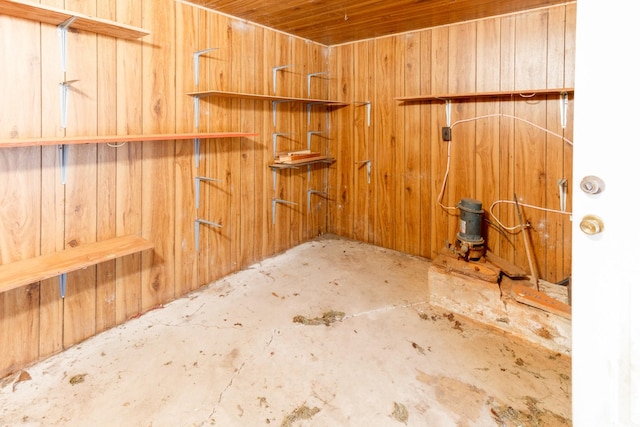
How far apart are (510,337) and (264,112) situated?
243 centimetres

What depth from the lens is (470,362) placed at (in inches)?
74.0

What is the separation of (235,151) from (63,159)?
1202 millimetres

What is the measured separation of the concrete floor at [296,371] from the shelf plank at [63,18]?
167 cm

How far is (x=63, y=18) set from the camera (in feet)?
5.65

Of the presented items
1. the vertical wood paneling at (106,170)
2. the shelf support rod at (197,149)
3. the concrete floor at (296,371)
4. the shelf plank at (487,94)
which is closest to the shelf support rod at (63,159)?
the vertical wood paneling at (106,170)

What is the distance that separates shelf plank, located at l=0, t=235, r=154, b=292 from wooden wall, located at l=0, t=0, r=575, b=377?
0.25 feet

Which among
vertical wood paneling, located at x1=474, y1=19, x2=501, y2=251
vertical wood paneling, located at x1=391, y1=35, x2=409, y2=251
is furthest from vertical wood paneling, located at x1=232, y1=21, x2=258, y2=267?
vertical wood paneling, located at x1=474, y1=19, x2=501, y2=251

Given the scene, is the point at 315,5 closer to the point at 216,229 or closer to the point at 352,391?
the point at 216,229

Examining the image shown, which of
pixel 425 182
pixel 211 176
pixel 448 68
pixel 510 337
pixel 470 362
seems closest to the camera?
pixel 470 362

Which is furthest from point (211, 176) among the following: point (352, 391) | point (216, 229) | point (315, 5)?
point (352, 391)

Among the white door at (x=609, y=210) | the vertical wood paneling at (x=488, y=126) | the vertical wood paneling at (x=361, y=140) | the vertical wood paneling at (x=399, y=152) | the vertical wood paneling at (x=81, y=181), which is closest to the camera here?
the white door at (x=609, y=210)

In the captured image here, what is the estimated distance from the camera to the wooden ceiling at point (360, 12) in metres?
2.45

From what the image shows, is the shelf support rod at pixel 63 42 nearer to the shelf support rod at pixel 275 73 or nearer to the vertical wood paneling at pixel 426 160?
the shelf support rod at pixel 275 73

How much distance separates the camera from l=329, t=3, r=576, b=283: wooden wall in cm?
258
